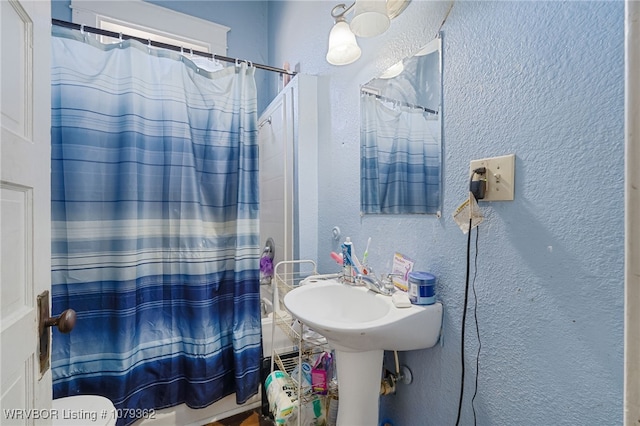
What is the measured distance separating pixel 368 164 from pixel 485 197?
56cm

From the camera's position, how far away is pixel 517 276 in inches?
28.9

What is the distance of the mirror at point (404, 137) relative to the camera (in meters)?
0.96

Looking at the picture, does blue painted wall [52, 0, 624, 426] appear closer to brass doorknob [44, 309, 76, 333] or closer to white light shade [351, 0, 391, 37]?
white light shade [351, 0, 391, 37]

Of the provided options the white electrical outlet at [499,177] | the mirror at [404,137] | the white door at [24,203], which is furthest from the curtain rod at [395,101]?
the white door at [24,203]

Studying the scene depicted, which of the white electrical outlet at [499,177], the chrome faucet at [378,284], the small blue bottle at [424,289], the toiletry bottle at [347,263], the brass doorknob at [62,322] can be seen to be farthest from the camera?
the toiletry bottle at [347,263]

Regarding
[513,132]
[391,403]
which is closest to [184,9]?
[513,132]

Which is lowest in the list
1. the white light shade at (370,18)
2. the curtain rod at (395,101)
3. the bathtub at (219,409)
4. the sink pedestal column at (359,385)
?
the bathtub at (219,409)

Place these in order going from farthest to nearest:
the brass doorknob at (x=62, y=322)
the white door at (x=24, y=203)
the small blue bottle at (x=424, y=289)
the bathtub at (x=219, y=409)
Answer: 1. the bathtub at (x=219, y=409)
2. the small blue bottle at (x=424, y=289)
3. the brass doorknob at (x=62, y=322)
4. the white door at (x=24, y=203)

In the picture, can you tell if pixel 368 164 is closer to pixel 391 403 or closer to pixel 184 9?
pixel 391 403

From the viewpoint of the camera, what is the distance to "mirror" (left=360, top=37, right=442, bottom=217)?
0.96 meters

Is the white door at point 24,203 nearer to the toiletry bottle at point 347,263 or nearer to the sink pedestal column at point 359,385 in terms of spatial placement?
the sink pedestal column at point 359,385

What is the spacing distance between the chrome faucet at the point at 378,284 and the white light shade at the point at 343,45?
2.96 ft

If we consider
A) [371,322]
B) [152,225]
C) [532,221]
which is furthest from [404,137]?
[152,225]

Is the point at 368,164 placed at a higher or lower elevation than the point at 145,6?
lower
